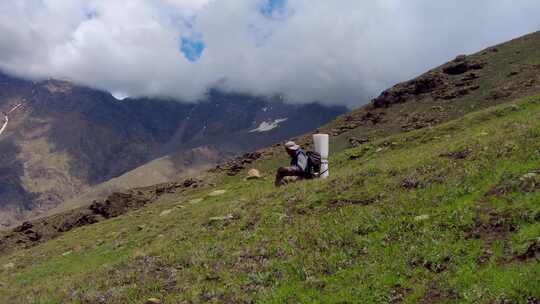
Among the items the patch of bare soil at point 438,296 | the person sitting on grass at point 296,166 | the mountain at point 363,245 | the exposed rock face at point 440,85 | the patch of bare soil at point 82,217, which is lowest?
the patch of bare soil at point 82,217

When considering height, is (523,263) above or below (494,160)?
below

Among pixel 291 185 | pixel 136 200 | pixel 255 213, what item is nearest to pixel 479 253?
pixel 255 213

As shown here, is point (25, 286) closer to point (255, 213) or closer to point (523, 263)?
point (255, 213)

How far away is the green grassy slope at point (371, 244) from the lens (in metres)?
11.3

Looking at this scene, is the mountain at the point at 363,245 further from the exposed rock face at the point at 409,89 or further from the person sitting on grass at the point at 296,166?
the exposed rock face at the point at 409,89

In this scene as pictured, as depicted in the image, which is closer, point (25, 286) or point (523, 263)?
point (523, 263)

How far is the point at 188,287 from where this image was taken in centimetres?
1441

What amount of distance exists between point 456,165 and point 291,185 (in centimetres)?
844

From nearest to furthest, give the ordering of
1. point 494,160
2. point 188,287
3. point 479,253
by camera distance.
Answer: point 479,253, point 188,287, point 494,160

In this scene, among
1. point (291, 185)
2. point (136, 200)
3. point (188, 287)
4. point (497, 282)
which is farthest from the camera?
point (136, 200)

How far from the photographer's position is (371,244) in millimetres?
14047

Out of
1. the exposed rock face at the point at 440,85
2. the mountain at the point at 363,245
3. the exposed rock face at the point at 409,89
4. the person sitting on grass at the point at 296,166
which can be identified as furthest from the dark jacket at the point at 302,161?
the exposed rock face at the point at 409,89

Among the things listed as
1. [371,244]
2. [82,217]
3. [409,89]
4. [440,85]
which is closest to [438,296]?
[371,244]

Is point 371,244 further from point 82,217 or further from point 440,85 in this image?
point 440,85
